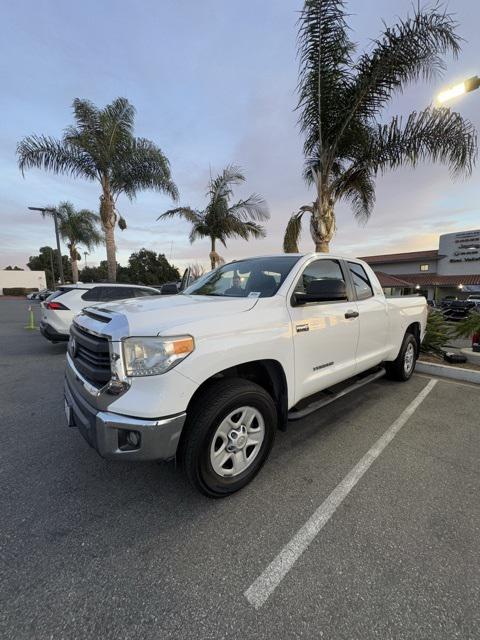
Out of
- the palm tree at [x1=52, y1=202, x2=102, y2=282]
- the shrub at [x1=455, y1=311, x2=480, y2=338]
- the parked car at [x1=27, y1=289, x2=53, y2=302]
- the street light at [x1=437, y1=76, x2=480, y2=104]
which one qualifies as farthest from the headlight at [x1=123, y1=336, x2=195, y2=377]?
the parked car at [x1=27, y1=289, x2=53, y2=302]

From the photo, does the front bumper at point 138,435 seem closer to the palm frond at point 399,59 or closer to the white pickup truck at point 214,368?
the white pickup truck at point 214,368

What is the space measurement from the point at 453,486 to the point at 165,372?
8.21 feet

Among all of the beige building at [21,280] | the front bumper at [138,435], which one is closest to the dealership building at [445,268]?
the front bumper at [138,435]

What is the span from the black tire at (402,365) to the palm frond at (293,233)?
607 centimetres

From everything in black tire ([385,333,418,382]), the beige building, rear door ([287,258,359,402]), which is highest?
the beige building

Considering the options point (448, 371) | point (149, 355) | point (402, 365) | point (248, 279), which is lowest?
point (448, 371)

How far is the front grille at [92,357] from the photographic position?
83.4 inches

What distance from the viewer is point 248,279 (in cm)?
325

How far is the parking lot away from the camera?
1.53 metres

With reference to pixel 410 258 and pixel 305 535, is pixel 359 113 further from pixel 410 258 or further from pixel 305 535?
pixel 410 258

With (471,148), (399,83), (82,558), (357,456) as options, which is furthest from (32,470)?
(471,148)

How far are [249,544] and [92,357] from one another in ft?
5.42

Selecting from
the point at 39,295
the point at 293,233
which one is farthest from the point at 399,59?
the point at 39,295

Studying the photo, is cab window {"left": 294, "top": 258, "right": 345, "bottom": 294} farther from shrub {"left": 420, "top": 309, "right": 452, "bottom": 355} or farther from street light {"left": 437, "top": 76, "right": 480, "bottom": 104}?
street light {"left": 437, "top": 76, "right": 480, "bottom": 104}
